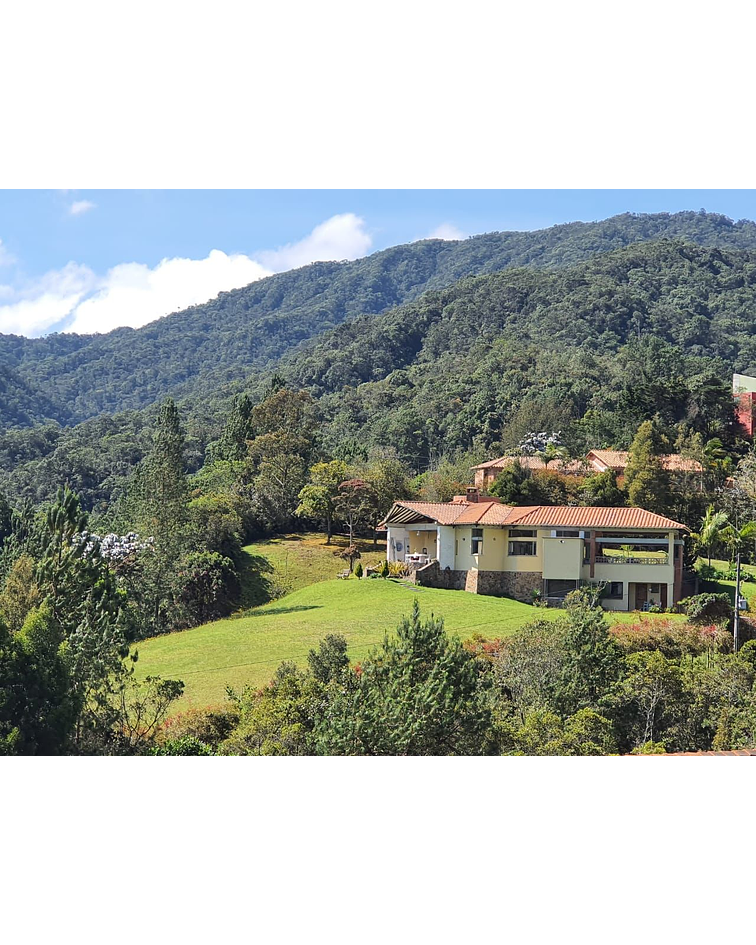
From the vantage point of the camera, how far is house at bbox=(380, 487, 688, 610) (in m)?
15.8

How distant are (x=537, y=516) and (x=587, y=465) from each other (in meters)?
4.38

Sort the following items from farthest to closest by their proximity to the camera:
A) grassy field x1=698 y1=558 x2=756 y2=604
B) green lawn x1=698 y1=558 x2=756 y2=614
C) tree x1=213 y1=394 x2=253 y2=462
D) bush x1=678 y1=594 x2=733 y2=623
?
tree x1=213 y1=394 x2=253 y2=462 → green lawn x1=698 y1=558 x2=756 y2=614 → grassy field x1=698 y1=558 x2=756 y2=604 → bush x1=678 y1=594 x2=733 y2=623

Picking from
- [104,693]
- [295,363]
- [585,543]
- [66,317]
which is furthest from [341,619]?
[295,363]

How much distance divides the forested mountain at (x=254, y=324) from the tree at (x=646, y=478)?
19.2 metres

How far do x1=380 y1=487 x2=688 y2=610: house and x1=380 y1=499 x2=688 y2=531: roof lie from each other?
17mm

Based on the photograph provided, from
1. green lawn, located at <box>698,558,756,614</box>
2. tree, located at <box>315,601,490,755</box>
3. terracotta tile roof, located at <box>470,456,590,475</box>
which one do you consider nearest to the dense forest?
tree, located at <box>315,601,490,755</box>

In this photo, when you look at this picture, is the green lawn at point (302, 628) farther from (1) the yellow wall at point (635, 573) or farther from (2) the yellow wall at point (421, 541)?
(2) the yellow wall at point (421, 541)

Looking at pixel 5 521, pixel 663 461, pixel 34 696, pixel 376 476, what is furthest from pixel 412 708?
pixel 5 521

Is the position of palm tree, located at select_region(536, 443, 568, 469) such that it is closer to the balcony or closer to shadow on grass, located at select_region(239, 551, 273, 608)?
the balcony

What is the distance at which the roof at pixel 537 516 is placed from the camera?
53.9 feet
